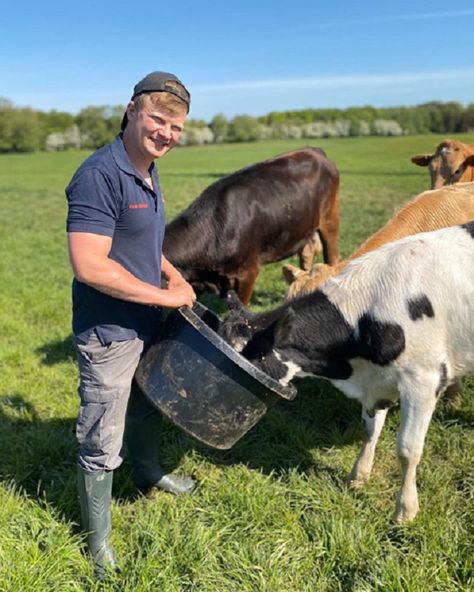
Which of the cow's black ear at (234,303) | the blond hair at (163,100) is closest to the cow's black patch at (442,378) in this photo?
the cow's black ear at (234,303)

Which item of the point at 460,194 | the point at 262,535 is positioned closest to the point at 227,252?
the point at 460,194

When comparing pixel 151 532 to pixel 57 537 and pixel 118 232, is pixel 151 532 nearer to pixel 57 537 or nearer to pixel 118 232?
pixel 57 537

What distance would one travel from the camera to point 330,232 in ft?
27.2

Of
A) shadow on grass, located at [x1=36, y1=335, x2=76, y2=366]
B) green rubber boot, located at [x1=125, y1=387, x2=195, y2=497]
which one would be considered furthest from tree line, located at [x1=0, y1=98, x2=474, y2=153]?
green rubber boot, located at [x1=125, y1=387, x2=195, y2=497]

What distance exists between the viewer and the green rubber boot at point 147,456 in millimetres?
3574

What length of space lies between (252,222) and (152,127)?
3958 millimetres

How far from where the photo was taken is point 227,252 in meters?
6.07

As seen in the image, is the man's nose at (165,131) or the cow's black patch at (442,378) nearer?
the man's nose at (165,131)

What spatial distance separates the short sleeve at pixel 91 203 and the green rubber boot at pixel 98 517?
1.33 metres

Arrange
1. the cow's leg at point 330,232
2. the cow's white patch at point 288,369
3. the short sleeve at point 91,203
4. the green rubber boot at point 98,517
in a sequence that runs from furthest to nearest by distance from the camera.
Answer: the cow's leg at point 330,232 → the cow's white patch at point 288,369 → the green rubber boot at point 98,517 → the short sleeve at point 91,203

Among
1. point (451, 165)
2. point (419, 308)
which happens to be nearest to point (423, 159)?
point (451, 165)

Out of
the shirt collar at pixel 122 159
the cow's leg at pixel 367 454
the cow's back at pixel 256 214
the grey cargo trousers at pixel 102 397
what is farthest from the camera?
the cow's back at pixel 256 214

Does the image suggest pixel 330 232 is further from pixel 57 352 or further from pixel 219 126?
pixel 219 126

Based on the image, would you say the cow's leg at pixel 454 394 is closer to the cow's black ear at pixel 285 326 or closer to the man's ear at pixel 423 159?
the cow's black ear at pixel 285 326
